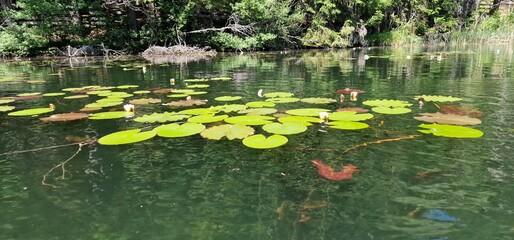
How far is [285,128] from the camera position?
3660 millimetres

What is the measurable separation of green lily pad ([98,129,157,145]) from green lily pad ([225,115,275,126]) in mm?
807

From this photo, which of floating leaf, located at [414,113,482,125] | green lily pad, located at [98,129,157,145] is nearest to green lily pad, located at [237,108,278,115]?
green lily pad, located at [98,129,157,145]

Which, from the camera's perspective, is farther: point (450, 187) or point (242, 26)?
point (242, 26)

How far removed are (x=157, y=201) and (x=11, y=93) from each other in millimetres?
5775

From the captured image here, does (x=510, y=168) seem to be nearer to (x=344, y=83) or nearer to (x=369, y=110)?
(x=369, y=110)

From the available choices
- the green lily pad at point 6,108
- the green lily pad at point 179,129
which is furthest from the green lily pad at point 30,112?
the green lily pad at point 179,129

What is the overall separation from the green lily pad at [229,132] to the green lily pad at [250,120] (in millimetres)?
179

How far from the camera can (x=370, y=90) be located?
6.36 m

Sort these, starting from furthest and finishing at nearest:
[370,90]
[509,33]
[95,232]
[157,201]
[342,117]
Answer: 1. [509,33]
2. [370,90]
3. [342,117]
4. [157,201]
5. [95,232]

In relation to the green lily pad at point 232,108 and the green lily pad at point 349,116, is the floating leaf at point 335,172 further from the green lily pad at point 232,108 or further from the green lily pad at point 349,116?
the green lily pad at point 232,108

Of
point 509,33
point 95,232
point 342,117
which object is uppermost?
point 509,33

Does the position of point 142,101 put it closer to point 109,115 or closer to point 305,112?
point 109,115

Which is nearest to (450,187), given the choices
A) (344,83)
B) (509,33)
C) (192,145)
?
(192,145)

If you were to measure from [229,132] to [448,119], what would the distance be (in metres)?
2.20
